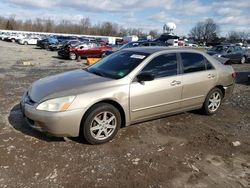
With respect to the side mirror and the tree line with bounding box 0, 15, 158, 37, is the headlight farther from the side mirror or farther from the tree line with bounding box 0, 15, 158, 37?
the tree line with bounding box 0, 15, 158, 37

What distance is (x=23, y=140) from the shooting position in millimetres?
4918

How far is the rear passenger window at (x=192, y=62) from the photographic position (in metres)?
5.98

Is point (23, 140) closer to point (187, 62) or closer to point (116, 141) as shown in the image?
point (116, 141)

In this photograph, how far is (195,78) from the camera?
6.05 m

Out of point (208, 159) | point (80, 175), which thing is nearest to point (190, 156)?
point (208, 159)

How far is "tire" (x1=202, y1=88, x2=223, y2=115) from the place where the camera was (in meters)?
6.51

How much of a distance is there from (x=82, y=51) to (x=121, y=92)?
60.2 ft

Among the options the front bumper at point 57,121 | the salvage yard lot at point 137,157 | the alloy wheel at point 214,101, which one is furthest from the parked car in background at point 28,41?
the front bumper at point 57,121

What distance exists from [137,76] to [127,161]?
5.15 ft

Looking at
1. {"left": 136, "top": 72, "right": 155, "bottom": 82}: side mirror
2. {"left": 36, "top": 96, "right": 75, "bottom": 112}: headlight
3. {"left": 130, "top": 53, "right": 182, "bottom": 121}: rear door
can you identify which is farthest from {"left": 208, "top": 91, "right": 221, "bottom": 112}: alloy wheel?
{"left": 36, "top": 96, "right": 75, "bottom": 112}: headlight

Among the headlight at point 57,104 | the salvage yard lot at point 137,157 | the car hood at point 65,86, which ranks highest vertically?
the car hood at point 65,86

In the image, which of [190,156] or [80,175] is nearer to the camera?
[80,175]

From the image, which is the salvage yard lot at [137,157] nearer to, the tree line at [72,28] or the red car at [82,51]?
the red car at [82,51]

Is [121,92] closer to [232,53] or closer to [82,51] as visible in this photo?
[232,53]
